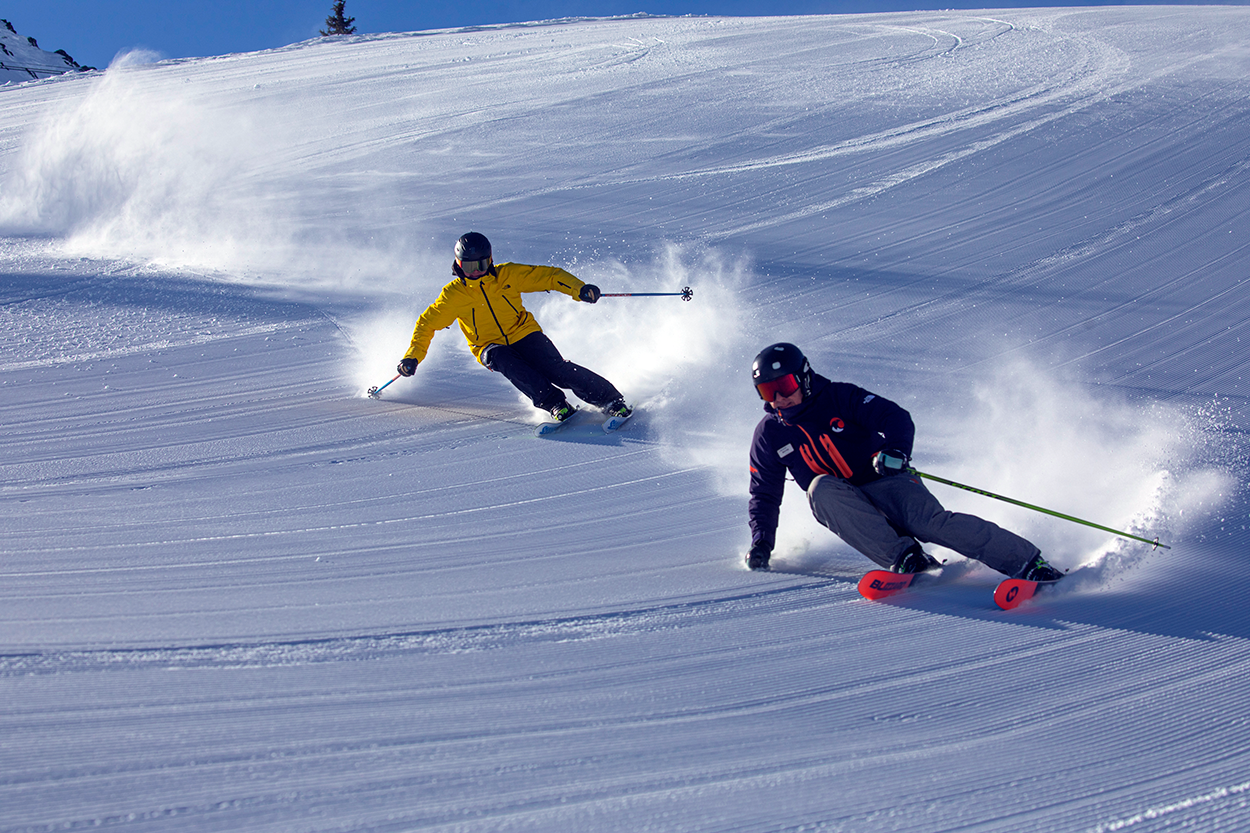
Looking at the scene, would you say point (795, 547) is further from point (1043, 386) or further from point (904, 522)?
point (1043, 386)

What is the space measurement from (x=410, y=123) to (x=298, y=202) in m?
4.51

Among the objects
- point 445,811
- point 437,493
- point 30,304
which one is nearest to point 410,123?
point 30,304

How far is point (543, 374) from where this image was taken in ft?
20.1

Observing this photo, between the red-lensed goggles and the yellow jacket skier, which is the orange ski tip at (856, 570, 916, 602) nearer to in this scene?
the red-lensed goggles

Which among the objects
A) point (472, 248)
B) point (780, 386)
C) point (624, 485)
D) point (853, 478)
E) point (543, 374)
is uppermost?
point (472, 248)

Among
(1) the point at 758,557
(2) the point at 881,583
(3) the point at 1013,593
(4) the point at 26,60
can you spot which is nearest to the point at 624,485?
(1) the point at 758,557

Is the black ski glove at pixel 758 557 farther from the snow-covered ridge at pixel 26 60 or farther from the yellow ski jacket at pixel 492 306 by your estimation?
the snow-covered ridge at pixel 26 60

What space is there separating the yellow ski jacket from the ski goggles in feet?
0.44

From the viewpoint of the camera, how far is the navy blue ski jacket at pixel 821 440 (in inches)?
148

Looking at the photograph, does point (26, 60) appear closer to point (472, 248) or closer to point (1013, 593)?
point (472, 248)

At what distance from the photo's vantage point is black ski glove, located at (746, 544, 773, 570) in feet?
12.7

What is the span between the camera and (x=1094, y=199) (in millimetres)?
10195

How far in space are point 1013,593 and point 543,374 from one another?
3595mm

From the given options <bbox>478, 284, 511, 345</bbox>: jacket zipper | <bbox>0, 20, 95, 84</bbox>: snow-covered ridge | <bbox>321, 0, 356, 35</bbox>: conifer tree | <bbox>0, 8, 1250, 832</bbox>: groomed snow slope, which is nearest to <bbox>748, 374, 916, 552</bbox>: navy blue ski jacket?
<bbox>0, 8, 1250, 832</bbox>: groomed snow slope
